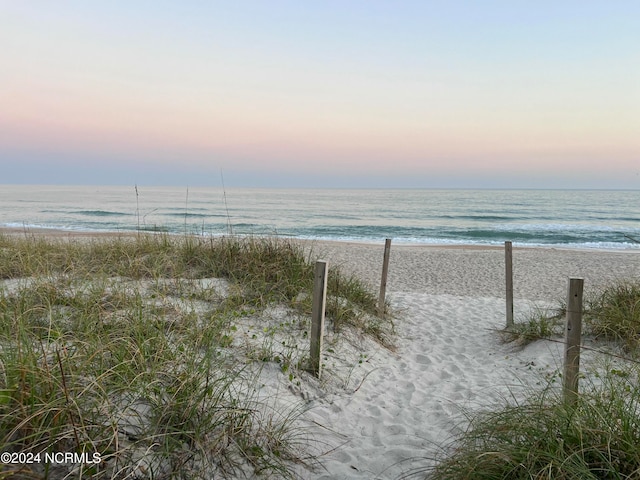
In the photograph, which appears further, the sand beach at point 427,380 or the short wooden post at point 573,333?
the short wooden post at point 573,333

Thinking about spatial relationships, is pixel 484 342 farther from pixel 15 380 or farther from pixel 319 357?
pixel 15 380

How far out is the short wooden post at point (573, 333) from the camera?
12.0 feet

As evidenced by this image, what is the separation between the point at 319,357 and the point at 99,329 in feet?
7.13

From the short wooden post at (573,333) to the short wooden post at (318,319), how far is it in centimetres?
230

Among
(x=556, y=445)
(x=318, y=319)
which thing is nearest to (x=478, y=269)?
(x=318, y=319)

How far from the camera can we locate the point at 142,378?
309 centimetres

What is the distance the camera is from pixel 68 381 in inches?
110

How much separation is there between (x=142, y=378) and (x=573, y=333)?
3.57m

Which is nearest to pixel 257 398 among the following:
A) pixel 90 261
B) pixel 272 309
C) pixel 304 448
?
pixel 304 448

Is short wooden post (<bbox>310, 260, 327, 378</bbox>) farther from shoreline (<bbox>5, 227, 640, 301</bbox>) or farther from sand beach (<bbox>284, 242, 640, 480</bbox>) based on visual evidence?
shoreline (<bbox>5, 227, 640, 301</bbox>)

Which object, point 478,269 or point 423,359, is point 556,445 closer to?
point 423,359

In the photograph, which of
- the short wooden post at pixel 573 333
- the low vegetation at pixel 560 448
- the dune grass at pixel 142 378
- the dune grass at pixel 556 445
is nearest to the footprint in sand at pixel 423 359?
the dune grass at pixel 142 378

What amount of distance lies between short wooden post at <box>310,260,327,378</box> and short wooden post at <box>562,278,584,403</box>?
2.30m

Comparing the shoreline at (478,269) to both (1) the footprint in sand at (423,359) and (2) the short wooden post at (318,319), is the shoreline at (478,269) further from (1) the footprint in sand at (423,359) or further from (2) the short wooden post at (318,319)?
(2) the short wooden post at (318,319)
